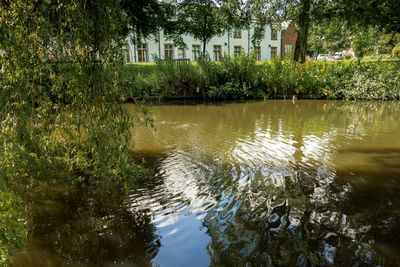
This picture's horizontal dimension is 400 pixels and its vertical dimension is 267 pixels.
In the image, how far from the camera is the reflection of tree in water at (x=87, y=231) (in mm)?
2971

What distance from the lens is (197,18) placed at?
25.5 m

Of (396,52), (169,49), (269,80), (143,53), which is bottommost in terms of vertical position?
(269,80)

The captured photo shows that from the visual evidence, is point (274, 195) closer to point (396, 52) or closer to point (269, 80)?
point (269, 80)

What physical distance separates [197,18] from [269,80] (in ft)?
38.5

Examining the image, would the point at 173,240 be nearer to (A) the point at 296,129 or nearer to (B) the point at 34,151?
(B) the point at 34,151

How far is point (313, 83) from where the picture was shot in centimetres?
1670

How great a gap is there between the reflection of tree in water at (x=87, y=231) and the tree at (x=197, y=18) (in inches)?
839

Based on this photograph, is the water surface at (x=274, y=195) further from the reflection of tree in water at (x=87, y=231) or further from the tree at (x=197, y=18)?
the tree at (x=197, y=18)

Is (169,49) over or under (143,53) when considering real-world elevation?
over

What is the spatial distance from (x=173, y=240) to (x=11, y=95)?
2237 mm

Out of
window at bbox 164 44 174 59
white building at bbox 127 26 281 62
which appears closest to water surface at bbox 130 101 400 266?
white building at bbox 127 26 281 62

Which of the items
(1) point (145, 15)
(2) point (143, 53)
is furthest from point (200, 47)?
(1) point (145, 15)

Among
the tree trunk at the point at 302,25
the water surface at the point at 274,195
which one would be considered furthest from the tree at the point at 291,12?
the water surface at the point at 274,195

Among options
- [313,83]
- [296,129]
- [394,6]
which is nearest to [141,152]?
[296,129]
